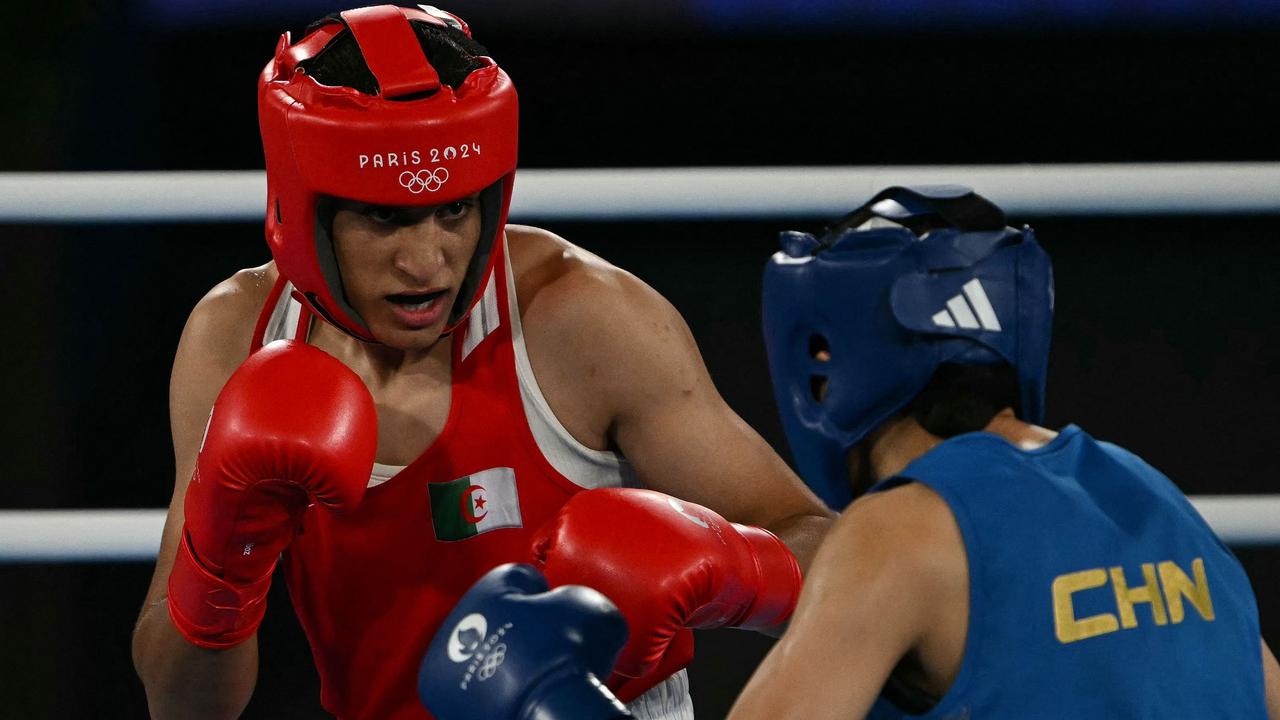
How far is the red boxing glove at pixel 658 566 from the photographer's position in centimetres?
159

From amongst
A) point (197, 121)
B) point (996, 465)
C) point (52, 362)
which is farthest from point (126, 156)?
point (996, 465)

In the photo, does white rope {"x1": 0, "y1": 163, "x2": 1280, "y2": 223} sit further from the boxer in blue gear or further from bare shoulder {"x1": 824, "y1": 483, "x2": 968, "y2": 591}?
bare shoulder {"x1": 824, "y1": 483, "x2": 968, "y2": 591}

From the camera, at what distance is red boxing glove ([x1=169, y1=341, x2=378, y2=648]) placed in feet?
5.70

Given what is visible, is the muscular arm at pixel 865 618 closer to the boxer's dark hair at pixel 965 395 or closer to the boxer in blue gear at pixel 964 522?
the boxer in blue gear at pixel 964 522

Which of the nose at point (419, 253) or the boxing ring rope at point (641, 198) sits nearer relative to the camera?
the nose at point (419, 253)

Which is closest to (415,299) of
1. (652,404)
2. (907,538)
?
(652,404)

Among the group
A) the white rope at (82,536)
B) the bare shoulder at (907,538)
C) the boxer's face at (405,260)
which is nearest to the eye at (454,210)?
the boxer's face at (405,260)

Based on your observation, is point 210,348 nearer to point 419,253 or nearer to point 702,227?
point 419,253

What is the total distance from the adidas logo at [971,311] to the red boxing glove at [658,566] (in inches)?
15.2

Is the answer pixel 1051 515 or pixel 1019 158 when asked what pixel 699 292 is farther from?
pixel 1051 515

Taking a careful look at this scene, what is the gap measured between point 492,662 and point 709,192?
127cm

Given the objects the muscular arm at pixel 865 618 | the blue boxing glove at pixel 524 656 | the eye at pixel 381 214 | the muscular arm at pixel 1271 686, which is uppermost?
the muscular arm at pixel 865 618

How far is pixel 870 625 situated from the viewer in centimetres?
127

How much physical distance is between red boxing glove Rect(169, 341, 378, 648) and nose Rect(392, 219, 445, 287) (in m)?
0.14
